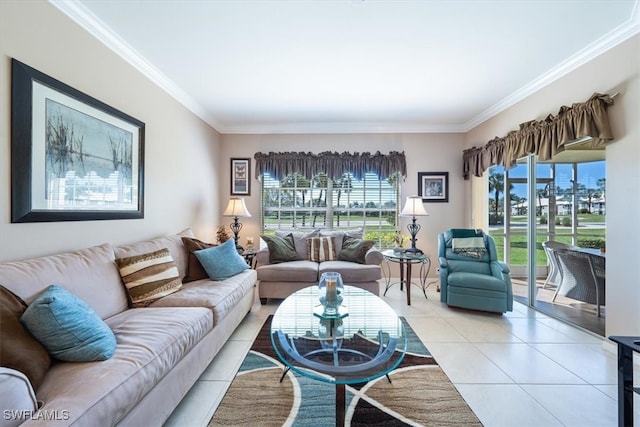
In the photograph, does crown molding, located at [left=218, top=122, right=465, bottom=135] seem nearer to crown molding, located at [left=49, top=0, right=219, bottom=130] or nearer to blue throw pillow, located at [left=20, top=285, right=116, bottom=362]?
crown molding, located at [left=49, top=0, right=219, bottom=130]

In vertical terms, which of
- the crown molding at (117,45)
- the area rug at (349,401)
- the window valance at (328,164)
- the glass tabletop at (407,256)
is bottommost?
the area rug at (349,401)

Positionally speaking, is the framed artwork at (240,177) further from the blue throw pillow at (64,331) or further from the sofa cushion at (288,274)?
the blue throw pillow at (64,331)

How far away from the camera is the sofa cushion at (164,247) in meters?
2.20

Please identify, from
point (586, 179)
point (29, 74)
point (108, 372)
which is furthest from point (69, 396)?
point (586, 179)

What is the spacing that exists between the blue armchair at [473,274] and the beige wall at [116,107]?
341cm

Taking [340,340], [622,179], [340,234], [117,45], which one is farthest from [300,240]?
[622,179]

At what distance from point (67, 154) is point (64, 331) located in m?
1.33

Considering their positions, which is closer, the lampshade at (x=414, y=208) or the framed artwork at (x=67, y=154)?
the framed artwork at (x=67, y=154)

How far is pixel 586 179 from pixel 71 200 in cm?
456

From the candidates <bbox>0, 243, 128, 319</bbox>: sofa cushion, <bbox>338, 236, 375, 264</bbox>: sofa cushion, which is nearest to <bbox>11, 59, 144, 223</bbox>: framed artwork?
<bbox>0, 243, 128, 319</bbox>: sofa cushion

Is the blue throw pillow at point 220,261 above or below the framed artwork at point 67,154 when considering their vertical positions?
below

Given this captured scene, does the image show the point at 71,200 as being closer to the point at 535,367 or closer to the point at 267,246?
the point at 267,246

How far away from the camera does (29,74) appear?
5.43 feet

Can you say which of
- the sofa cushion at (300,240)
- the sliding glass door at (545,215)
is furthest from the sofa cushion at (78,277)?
the sliding glass door at (545,215)
